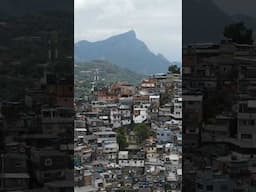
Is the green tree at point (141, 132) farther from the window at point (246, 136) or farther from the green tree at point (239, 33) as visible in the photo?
the green tree at point (239, 33)

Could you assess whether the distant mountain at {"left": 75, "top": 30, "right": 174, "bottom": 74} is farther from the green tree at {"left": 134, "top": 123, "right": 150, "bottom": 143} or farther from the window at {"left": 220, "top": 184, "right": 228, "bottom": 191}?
the window at {"left": 220, "top": 184, "right": 228, "bottom": 191}

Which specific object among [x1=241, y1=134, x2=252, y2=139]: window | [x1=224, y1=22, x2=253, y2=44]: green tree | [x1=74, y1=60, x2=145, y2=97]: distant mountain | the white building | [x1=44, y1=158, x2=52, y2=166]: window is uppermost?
[x1=224, y1=22, x2=253, y2=44]: green tree

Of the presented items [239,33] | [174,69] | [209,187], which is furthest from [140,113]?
[239,33]

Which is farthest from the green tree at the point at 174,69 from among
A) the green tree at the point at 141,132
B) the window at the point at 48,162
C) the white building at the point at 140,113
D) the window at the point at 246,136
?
the window at the point at 48,162

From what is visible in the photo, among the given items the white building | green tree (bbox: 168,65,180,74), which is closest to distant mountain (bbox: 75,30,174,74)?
green tree (bbox: 168,65,180,74)

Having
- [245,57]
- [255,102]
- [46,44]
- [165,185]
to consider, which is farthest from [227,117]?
[46,44]
